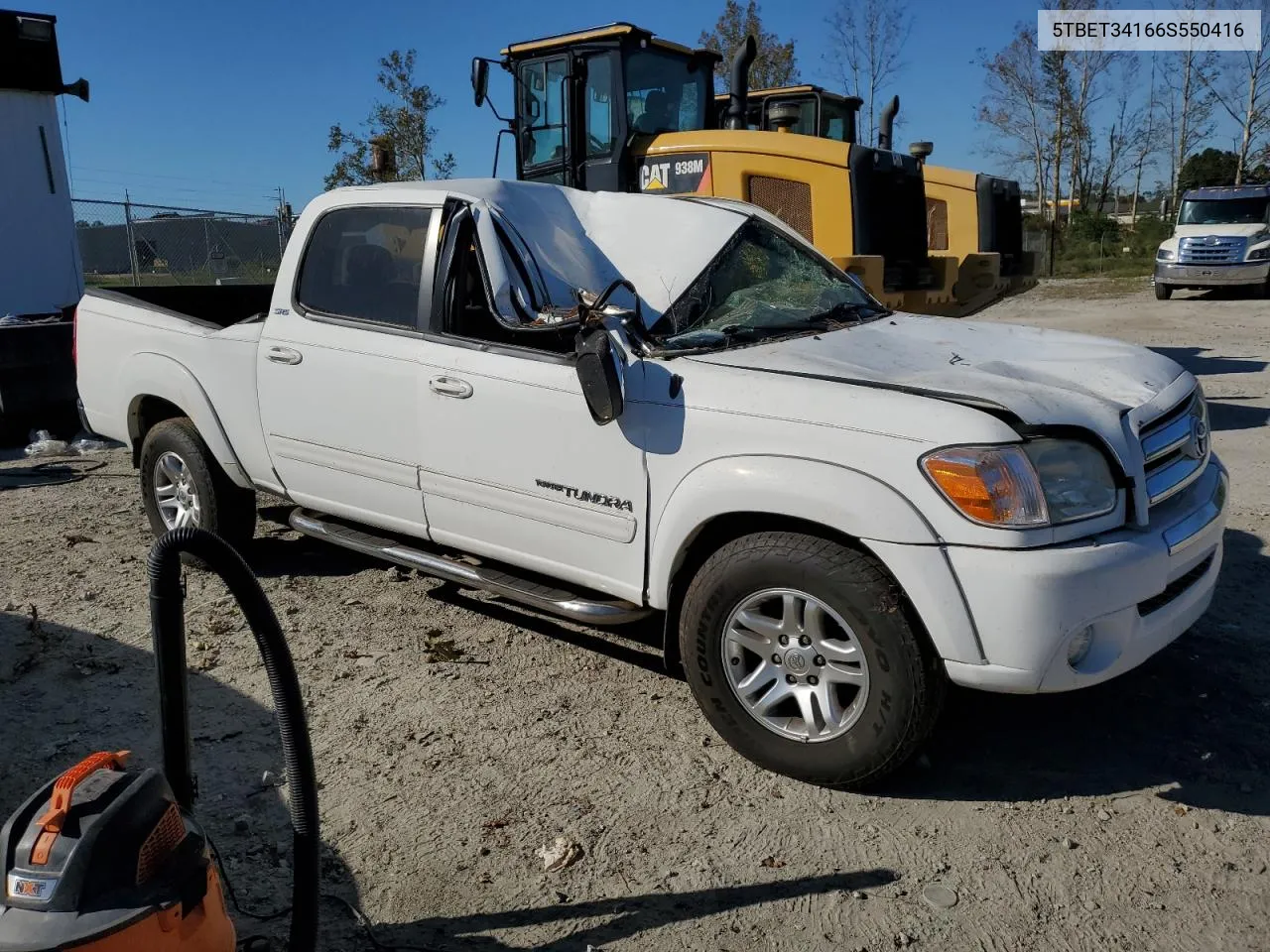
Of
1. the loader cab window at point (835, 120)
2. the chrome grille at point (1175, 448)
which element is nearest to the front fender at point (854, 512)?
the chrome grille at point (1175, 448)

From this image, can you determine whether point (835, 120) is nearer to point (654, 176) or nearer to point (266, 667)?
point (654, 176)

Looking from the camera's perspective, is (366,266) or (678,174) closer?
(366,266)

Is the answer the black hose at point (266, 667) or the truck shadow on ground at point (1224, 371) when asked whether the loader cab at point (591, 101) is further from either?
the black hose at point (266, 667)

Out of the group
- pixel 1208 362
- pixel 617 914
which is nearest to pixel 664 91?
pixel 1208 362

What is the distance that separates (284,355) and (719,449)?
7.64 feet

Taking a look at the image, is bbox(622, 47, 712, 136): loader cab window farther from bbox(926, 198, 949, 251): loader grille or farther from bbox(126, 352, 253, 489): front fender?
bbox(126, 352, 253, 489): front fender

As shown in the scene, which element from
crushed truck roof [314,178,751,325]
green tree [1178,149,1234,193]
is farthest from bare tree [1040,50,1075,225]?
crushed truck roof [314,178,751,325]

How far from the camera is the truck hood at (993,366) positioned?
3230 mm

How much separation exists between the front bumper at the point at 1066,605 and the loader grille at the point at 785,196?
6.42 m

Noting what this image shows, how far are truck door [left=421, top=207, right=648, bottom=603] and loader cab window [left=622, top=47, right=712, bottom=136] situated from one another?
5.85 metres

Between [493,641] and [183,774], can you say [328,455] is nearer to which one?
[493,641]

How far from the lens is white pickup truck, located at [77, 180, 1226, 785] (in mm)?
3053

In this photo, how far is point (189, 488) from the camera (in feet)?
18.0

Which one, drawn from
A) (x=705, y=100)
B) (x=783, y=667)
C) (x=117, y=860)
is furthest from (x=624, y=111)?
(x=117, y=860)
